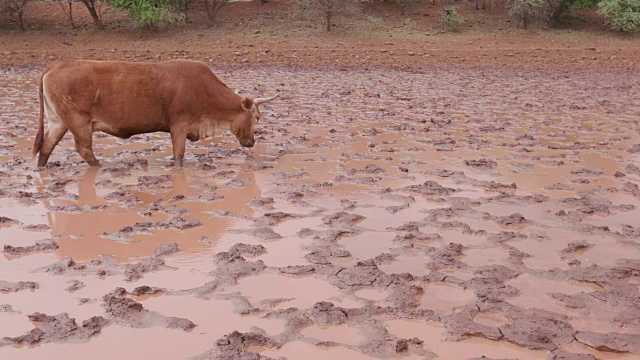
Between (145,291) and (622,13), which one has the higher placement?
(622,13)

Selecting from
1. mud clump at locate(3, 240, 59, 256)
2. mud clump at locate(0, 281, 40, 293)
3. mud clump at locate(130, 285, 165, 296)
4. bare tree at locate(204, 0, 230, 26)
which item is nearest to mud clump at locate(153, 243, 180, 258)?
mud clump at locate(130, 285, 165, 296)

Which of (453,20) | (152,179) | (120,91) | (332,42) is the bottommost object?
(332,42)

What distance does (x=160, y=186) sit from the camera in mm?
7664

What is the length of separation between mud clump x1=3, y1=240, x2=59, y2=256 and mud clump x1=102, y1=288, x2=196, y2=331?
1.29 meters

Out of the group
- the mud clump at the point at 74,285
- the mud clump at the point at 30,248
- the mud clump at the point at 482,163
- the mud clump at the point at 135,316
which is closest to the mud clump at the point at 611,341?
the mud clump at the point at 135,316

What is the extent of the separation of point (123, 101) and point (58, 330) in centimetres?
448

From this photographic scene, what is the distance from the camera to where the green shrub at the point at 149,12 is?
26.2 meters

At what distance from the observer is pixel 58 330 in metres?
4.22

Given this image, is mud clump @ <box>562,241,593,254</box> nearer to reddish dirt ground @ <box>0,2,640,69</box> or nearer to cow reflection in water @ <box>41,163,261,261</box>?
cow reflection in water @ <box>41,163,261,261</box>

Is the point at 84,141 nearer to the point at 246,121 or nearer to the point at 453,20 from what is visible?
the point at 246,121

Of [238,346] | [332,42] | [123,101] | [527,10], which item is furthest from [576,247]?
[527,10]

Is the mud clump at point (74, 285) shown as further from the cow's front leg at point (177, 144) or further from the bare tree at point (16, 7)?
the bare tree at point (16, 7)

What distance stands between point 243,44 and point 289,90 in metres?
9.63

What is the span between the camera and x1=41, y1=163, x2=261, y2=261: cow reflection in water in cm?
568
